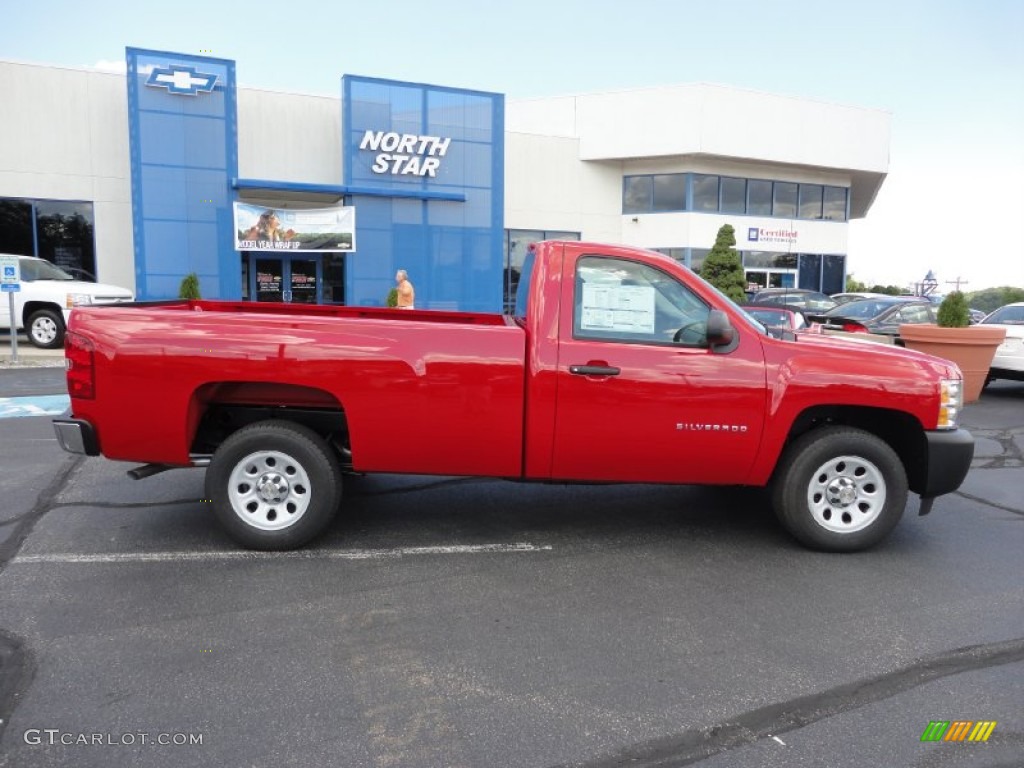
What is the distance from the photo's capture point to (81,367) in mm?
4684

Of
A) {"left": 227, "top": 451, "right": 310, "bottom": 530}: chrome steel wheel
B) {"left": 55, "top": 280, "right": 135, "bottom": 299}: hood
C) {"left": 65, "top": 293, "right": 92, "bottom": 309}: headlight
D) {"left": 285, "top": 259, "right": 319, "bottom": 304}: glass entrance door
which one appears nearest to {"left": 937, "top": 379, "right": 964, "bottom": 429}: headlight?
{"left": 227, "top": 451, "right": 310, "bottom": 530}: chrome steel wheel

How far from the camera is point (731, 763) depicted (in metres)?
2.83

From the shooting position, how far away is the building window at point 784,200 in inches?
1254

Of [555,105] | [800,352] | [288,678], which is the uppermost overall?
[555,105]

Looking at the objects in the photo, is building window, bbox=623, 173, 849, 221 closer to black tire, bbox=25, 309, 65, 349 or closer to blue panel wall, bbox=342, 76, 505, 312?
blue panel wall, bbox=342, 76, 505, 312

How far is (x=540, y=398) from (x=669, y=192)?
26.9 metres

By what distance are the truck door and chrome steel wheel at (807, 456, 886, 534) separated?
0.53 m

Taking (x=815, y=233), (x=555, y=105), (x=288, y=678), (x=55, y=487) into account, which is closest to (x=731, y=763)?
(x=288, y=678)

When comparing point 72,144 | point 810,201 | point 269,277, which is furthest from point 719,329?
point 810,201

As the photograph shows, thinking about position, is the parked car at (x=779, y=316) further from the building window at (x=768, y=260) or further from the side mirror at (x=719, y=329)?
the building window at (x=768, y=260)

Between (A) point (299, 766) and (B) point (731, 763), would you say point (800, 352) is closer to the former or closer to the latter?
(B) point (731, 763)

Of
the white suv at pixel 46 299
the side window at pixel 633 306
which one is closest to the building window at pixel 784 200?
the white suv at pixel 46 299

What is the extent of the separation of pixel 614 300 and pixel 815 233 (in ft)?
100

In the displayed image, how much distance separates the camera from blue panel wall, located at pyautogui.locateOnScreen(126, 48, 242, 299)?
1947 cm
